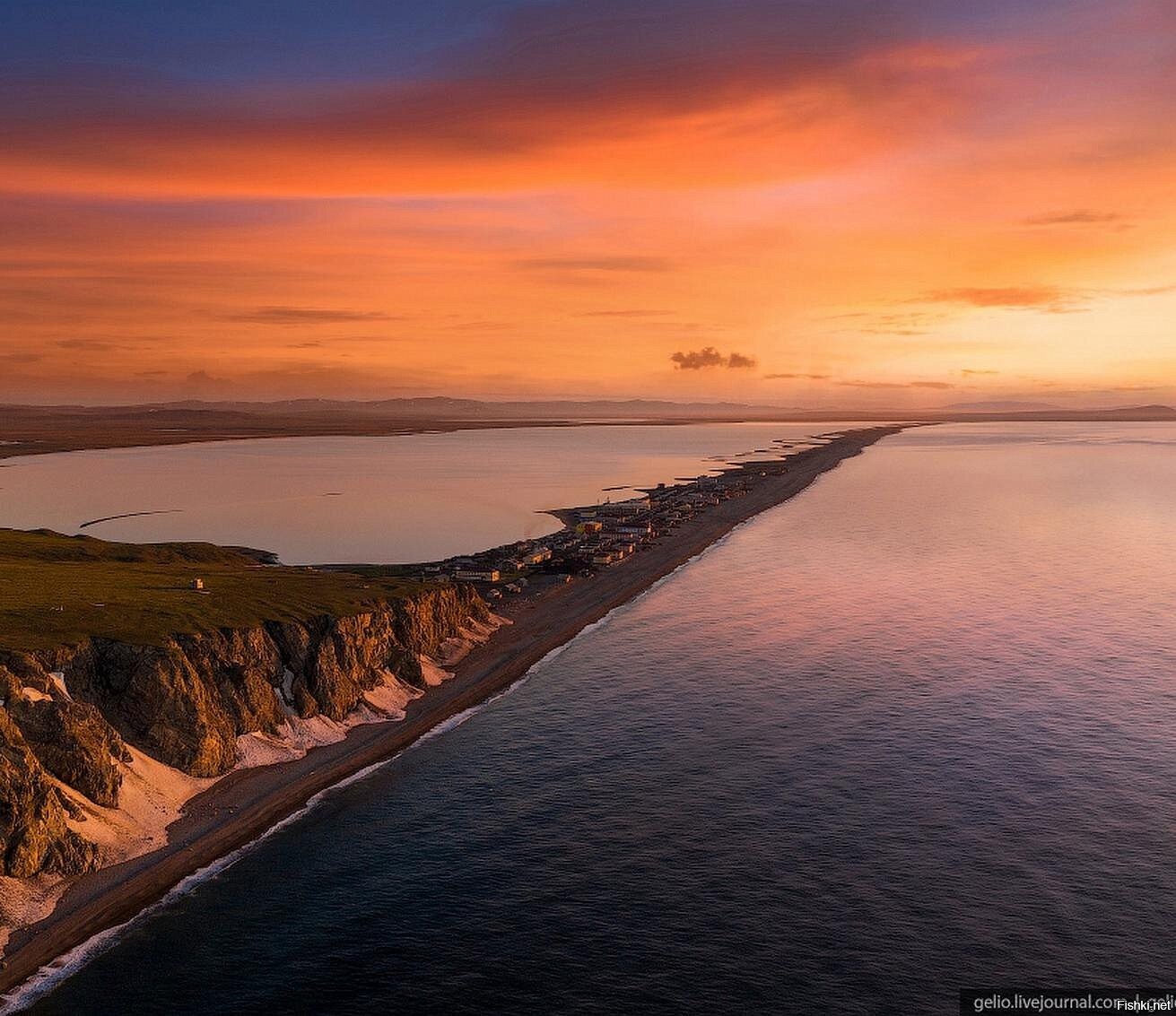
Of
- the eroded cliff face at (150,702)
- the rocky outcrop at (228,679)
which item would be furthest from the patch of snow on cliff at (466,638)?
the eroded cliff face at (150,702)

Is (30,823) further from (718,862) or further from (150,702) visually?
(718,862)

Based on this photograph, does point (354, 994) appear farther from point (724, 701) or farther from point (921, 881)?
point (724, 701)

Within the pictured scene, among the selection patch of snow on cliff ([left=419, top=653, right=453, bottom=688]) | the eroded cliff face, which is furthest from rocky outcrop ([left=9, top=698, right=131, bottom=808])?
patch of snow on cliff ([left=419, top=653, right=453, bottom=688])

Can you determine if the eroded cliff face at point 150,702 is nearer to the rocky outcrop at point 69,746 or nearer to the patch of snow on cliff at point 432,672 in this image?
the rocky outcrop at point 69,746

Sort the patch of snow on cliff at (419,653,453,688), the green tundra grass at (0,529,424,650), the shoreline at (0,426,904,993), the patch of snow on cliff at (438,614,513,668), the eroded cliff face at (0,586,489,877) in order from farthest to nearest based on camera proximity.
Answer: the patch of snow on cliff at (438,614,513,668) < the patch of snow on cliff at (419,653,453,688) < the green tundra grass at (0,529,424,650) < the eroded cliff face at (0,586,489,877) < the shoreline at (0,426,904,993)

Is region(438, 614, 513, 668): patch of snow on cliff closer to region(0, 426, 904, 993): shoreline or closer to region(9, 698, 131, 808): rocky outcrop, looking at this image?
region(0, 426, 904, 993): shoreline

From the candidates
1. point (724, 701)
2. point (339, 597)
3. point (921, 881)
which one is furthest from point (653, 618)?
point (921, 881)
